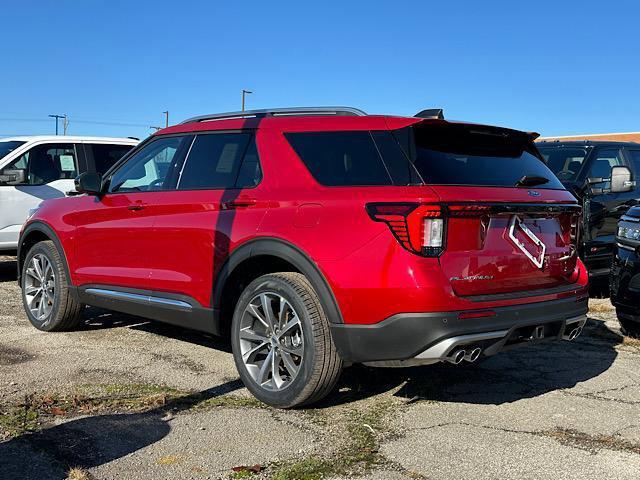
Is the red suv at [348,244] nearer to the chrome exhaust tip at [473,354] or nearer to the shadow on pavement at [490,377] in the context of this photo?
the chrome exhaust tip at [473,354]

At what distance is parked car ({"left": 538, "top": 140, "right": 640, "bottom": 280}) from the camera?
8.37 metres

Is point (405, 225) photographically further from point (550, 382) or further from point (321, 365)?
point (550, 382)

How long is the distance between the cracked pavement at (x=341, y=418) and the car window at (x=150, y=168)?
1.33 metres

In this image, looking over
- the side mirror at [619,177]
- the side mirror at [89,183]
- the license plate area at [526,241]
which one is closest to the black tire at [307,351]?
the license plate area at [526,241]

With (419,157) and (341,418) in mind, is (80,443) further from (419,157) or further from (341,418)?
(419,157)

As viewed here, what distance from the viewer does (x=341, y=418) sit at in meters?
4.22

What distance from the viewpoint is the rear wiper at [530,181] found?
14.3 ft

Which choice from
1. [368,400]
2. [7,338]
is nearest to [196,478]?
[368,400]

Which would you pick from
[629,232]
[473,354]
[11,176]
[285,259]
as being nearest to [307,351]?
[285,259]

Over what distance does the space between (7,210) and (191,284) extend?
5.41 meters

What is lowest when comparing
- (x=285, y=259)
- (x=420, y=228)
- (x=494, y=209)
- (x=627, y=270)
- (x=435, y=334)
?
(x=435, y=334)

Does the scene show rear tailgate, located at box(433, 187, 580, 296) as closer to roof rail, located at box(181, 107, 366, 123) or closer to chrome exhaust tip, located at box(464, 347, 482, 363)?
chrome exhaust tip, located at box(464, 347, 482, 363)

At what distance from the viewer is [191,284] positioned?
4.95 m

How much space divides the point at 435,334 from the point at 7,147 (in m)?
7.82
